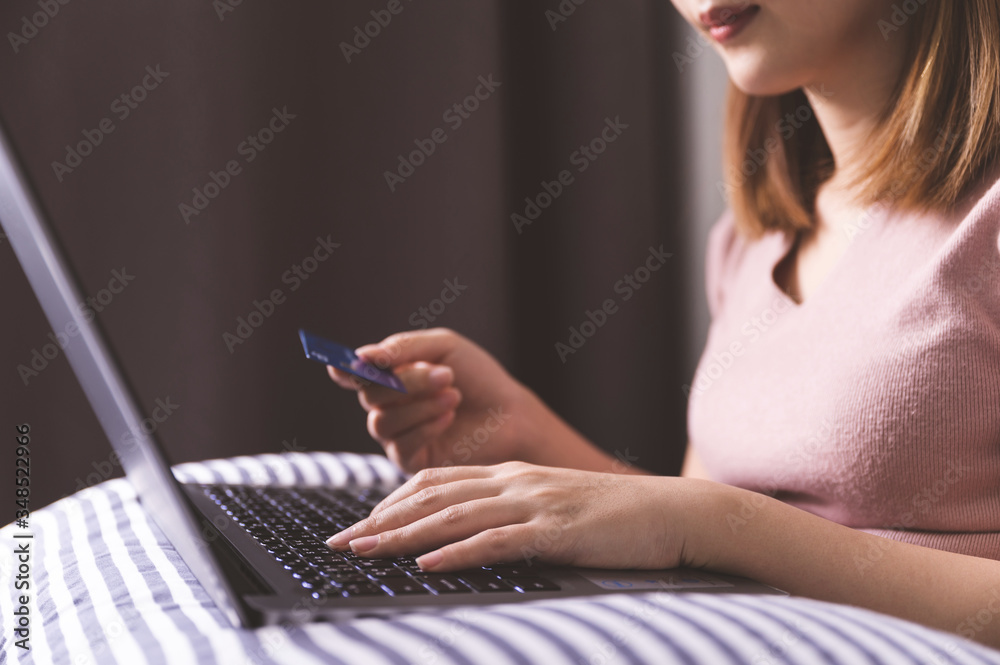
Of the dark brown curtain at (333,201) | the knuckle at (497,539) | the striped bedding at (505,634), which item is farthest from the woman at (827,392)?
the dark brown curtain at (333,201)

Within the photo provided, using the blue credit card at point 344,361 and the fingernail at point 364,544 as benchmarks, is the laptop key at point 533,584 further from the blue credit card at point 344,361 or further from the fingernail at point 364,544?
the blue credit card at point 344,361

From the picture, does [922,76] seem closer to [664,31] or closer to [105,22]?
[664,31]

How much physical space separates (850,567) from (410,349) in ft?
1.81

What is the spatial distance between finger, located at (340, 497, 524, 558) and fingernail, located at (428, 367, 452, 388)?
43cm

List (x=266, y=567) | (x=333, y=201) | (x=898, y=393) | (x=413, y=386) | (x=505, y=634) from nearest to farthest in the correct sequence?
1. (x=505, y=634)
2. (x=266, y=567)
3. (x=898, y=393)
4. (x=413, y=386)
5. (x=333, y=201)

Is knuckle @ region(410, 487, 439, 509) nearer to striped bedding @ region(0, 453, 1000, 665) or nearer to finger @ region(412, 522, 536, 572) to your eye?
finger @ region(412, 522, 536, 572)

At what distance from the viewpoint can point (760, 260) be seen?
3.52 feet

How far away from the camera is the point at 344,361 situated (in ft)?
2.78

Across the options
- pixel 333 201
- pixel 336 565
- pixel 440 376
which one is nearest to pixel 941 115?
pixel 440 376

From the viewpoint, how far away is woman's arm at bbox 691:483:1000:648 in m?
0.59

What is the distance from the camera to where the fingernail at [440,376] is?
0.99 metres

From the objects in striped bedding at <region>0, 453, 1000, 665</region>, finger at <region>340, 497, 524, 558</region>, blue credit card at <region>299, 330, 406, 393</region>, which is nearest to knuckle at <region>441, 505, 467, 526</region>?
finger at <region>340, 497, 524, 558</region>

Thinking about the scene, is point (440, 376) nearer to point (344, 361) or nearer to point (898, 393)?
point (344, 361)

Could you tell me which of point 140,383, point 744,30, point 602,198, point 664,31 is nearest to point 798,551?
point 744,30
